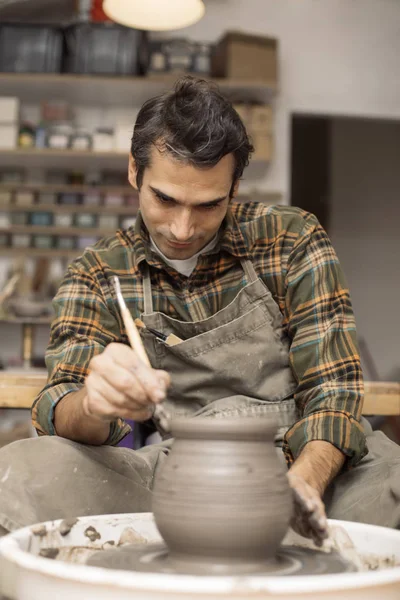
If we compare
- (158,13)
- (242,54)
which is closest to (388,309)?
(242,54)

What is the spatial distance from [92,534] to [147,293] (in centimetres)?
73

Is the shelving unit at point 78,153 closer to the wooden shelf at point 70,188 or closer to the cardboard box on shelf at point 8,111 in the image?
the wooden shelf at point 70,188

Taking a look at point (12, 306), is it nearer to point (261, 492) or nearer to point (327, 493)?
point (327, 493)

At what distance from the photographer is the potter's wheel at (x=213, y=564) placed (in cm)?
103

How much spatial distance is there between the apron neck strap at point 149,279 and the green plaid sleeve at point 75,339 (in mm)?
86

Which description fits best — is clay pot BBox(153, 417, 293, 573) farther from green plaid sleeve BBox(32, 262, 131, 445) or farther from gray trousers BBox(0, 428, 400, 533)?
green plaid sleeve BBox(32, 262, 131, 445)

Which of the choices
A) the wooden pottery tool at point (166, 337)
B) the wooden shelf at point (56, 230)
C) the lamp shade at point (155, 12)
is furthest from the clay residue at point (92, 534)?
the wooden shelf at point (56, 230)

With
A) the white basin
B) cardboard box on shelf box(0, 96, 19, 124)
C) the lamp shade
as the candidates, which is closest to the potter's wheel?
the white basin

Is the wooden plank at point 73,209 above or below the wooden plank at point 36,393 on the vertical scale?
above

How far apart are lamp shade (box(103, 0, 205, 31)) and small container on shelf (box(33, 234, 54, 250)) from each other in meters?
2.25

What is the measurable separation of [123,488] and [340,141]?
6378 millimetres

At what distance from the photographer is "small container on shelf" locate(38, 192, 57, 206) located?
17.7ft

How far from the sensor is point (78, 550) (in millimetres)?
1244

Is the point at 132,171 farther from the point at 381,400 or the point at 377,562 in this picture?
the point at 377,562
